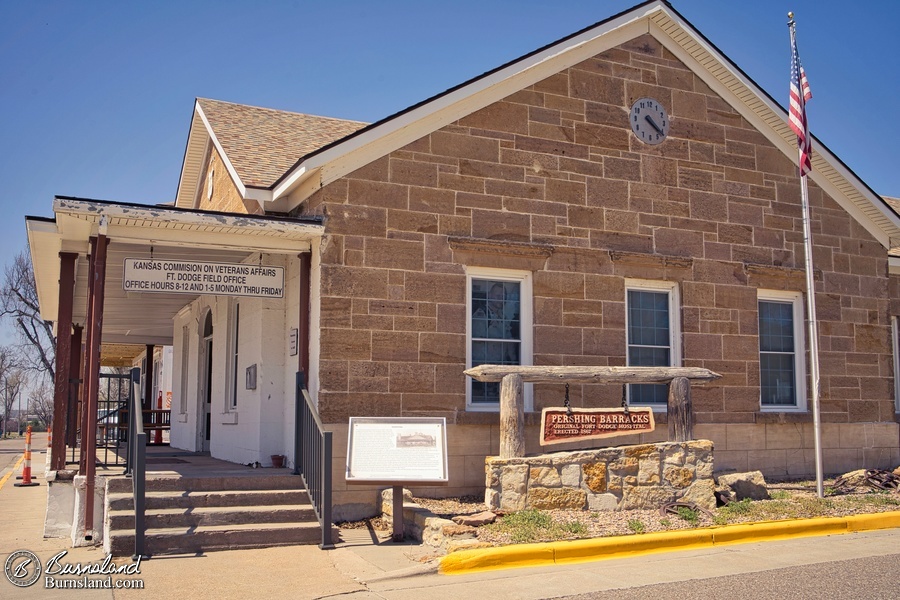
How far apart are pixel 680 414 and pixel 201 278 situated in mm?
6100

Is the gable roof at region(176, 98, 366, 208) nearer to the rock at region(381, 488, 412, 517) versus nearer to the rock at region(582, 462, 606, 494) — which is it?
the rock at region(381, 488, 412, 517)

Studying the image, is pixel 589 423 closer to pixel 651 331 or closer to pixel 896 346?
pixel 651 331

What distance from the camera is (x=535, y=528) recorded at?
9.42 m

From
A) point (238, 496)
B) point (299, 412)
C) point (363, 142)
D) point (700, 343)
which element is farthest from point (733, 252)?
point (238, 496)

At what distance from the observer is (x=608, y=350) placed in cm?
1270

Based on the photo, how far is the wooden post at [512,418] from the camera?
406 inches

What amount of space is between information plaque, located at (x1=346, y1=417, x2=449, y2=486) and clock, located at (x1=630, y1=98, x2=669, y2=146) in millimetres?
6005

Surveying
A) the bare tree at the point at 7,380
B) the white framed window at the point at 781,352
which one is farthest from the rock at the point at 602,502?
the bare tree at the point at 7,380

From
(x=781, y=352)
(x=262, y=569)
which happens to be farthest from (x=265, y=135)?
(x=781, y=352)

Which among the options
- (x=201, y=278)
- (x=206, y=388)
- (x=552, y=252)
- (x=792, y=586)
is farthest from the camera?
(x=206, y=388)

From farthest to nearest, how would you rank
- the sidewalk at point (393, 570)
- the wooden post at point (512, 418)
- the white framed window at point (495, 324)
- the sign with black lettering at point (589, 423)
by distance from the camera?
the white framed window at point (495, 324) → the sign with black lettering at point (589, 423) → the wooden post at point (512, 418) → the sidewalk at point (393, 570)

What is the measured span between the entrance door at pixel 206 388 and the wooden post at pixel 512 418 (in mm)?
8277

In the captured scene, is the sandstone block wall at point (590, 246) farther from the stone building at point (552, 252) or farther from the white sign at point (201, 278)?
the white sign at point (201, 278)

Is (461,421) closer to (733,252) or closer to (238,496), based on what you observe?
(238,496)
